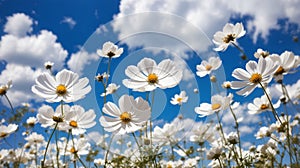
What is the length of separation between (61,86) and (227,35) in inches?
37.6

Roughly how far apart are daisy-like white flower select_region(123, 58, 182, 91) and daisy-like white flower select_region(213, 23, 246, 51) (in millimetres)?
609

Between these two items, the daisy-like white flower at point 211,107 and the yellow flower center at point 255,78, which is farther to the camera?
the daisy-like white flower at point 211,107

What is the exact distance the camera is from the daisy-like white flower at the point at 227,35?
63.6 inches

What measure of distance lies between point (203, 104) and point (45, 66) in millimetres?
1277

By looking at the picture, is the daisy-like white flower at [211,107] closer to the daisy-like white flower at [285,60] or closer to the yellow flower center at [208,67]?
the daisy-like white flower at [285,60]

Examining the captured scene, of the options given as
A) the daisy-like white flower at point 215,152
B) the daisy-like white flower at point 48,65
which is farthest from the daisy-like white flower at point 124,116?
the daisy-like white flower at point 48,65

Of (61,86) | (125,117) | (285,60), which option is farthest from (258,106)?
(61,86)

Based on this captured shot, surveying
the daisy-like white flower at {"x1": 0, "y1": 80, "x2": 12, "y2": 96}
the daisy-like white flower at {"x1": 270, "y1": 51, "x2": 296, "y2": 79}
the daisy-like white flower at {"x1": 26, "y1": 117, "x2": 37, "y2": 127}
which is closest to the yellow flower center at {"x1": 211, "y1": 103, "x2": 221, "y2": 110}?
the daisy-like white flower at {"x1": 270, "y1": 51, "x2": 296, "y2": 79}

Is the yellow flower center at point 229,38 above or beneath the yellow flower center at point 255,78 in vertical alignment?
above

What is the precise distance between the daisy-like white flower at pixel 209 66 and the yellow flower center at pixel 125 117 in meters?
0.90

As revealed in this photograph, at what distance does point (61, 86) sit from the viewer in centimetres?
116

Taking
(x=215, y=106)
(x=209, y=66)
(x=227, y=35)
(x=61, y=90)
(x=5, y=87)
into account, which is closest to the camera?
(x=61, y=90)

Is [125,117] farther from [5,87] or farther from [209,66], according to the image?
[5,87]

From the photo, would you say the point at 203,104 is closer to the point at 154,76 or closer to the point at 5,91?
the point at 154,76
